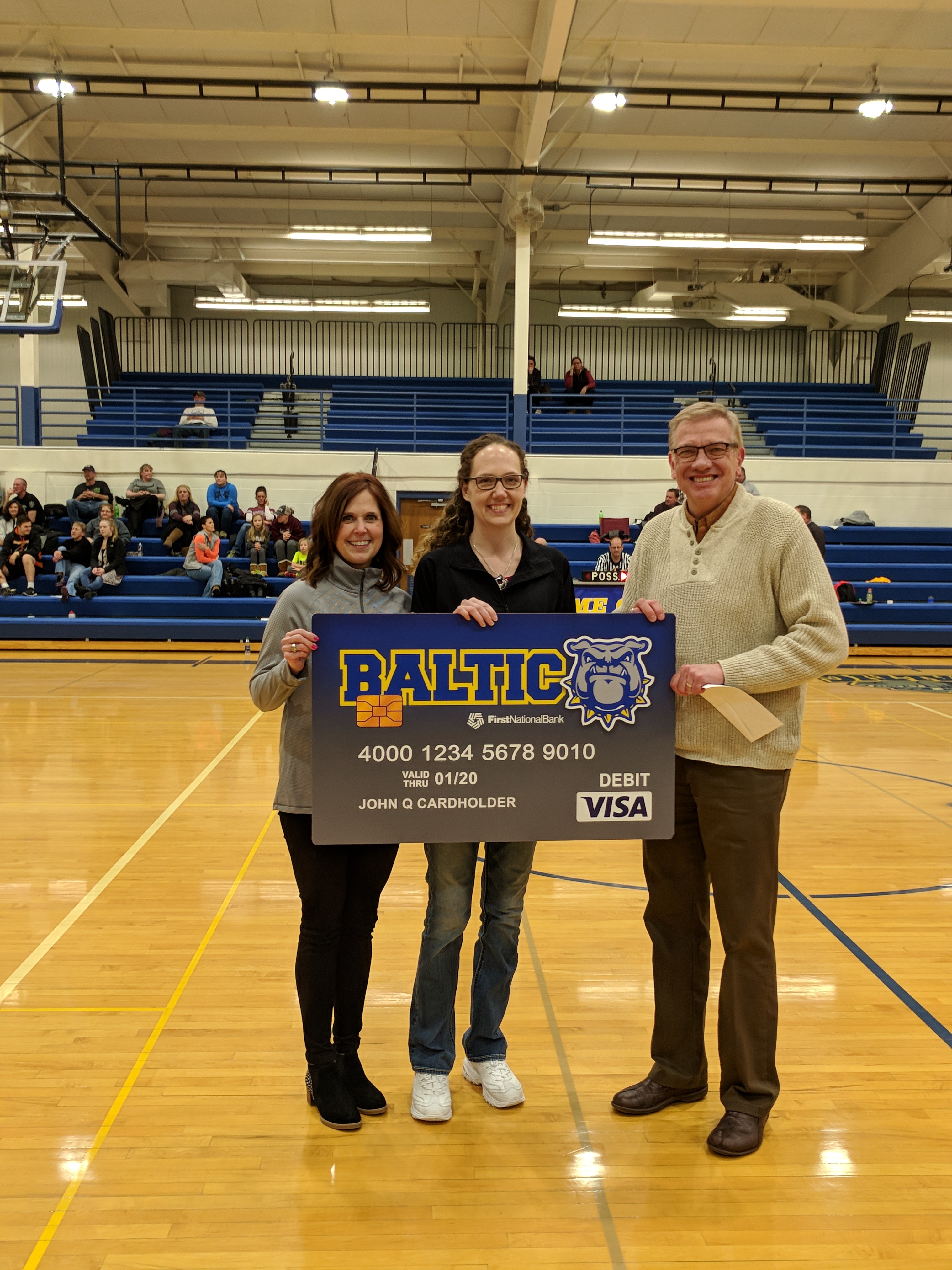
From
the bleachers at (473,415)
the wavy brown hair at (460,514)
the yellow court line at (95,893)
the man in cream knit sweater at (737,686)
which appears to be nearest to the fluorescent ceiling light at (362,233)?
the bleachers at (473,415)

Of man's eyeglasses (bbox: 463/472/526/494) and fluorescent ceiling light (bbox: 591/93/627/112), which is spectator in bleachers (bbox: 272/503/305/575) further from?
man's eyeglasses (bbox: 463/472/526/494)

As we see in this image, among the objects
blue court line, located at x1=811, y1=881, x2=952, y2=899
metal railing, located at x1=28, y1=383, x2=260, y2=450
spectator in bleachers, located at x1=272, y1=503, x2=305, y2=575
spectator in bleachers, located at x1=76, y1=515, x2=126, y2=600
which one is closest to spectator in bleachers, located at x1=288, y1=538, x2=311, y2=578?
spectator in bleachers, located at x1=272, y1=503, x2=305, y2=575

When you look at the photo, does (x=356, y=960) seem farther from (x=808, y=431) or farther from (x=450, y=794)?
(x=808, y=431)

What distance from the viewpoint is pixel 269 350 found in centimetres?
1967

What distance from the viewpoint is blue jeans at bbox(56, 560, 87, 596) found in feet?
39.2

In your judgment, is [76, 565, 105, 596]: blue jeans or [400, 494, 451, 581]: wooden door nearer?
[76, 565, 105, 596]: blue jeans

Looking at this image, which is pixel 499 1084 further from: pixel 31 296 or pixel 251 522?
pixel 251 522

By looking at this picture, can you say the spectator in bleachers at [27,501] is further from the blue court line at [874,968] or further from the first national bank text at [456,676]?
the first national bank text at [456,676]

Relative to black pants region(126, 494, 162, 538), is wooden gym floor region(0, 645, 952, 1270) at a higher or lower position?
lower

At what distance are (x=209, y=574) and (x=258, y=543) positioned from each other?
0.77 meters

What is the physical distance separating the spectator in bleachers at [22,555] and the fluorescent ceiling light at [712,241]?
28.6 feet

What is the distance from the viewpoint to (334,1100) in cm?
225

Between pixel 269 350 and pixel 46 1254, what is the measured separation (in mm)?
19464

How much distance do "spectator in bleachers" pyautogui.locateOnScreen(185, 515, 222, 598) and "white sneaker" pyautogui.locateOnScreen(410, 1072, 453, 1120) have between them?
1052 centimetres
